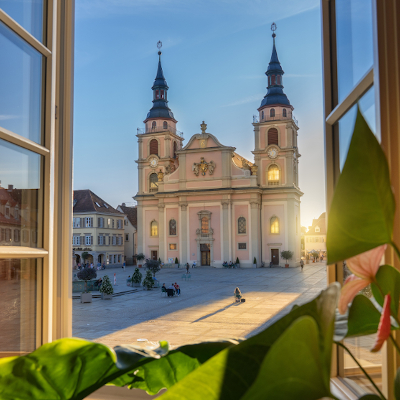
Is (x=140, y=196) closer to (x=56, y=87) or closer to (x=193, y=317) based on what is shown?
(x=193, y=317)

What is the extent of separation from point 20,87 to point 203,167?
951 inches

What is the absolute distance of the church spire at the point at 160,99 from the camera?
2853cm

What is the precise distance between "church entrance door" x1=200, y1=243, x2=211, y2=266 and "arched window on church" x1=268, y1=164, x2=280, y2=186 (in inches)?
207

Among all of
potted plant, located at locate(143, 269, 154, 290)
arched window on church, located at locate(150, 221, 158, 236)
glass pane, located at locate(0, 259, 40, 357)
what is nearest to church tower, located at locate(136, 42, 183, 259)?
arched window on church, located at locate(150, 221, 158, 236)

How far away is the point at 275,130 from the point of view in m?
25.3

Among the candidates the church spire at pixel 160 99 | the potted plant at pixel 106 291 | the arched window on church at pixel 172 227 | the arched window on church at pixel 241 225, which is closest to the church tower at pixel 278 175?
the arched window on church at pixel 241 225

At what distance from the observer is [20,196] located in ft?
4.62

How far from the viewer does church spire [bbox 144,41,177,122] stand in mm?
28531

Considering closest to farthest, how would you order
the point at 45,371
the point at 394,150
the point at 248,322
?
the point at 45,371 < the point at 394,150 < the point at 248,322

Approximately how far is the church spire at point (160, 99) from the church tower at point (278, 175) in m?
6.48

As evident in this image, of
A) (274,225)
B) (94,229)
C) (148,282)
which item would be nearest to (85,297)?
(148,282)

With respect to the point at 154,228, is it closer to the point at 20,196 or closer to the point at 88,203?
the point at 88,203

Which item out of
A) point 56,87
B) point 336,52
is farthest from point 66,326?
point 336,52

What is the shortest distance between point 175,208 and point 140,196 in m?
2.57
